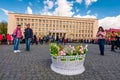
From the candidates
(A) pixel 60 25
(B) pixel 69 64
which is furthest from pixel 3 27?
(B) pixel 69 64

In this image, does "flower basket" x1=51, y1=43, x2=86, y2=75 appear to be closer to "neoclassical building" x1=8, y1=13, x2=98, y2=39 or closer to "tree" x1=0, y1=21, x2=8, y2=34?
"tree" x1=0, y1=21, x2=8, y2=34

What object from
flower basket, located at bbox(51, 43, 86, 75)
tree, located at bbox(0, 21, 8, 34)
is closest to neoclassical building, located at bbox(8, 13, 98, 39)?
tree, located at bbox(0, 21, 8, 34)

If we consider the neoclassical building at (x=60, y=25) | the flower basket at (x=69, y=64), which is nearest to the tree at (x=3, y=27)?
the neoclassical building at (x=60, y=25)

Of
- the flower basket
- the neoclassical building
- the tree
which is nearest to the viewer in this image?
the flower basket

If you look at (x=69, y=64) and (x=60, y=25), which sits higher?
(x=60, y=25)

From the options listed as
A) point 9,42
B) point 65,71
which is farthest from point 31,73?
point 9,42

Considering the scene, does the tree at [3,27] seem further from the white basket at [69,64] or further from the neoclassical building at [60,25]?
the white basket at [69,64]

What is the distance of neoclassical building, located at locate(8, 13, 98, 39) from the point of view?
126 m

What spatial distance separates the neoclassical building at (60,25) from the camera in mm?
126475

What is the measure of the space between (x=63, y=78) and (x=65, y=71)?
0.52 metres

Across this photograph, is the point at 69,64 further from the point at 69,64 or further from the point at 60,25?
the point at 60,25

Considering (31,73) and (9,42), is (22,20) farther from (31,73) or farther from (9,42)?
(31,73)

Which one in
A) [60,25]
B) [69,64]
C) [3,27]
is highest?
[60,25]

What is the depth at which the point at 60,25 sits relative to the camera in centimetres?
13425
